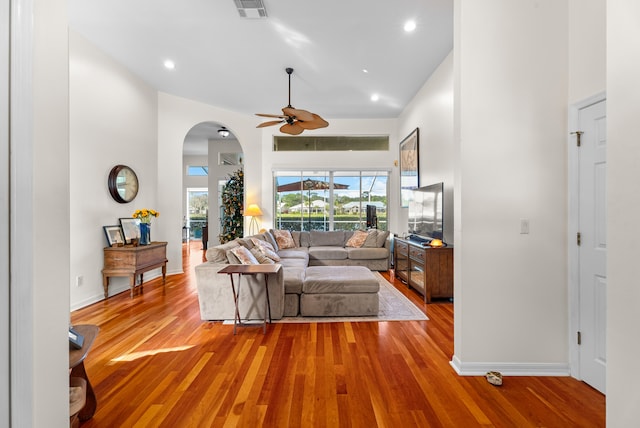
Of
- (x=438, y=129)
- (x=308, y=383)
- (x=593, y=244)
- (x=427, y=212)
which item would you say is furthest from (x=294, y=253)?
(x=593, y=244)

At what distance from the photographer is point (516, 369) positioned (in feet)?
7.51

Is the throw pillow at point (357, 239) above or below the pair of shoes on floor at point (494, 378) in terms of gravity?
above


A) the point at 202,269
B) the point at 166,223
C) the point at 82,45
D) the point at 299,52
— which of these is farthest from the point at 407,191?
the point at 82,45

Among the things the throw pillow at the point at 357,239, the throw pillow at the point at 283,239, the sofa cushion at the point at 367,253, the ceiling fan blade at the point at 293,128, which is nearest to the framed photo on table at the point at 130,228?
the throw pillow at the point at 283,239

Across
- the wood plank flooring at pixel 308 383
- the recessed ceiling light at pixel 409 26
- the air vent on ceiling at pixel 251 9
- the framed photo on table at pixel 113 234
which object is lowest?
the wood plank flooring at pixel 308 383

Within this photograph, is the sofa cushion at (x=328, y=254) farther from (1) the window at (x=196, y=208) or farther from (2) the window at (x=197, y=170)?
(2) the window at (x=197, y=170)

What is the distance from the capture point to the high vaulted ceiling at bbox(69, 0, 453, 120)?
3.25 metres

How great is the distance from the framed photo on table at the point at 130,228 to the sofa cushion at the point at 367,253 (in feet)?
12.7

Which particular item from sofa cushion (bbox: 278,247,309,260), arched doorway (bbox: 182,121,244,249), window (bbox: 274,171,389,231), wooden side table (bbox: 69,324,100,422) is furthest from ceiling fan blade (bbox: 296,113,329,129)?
wooden side table (bbox: 69,324,100,422)

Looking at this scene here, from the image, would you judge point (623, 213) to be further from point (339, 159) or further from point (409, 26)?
point (339, 159)

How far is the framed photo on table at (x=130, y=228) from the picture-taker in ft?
15.1

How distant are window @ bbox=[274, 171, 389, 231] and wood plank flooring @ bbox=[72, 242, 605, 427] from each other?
4.24 m

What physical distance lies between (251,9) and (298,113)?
1301mm

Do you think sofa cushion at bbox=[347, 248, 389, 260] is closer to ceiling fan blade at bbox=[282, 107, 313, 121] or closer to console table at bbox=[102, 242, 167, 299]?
ceiling fan blade at bbox=[282, 107, 313, 121]
